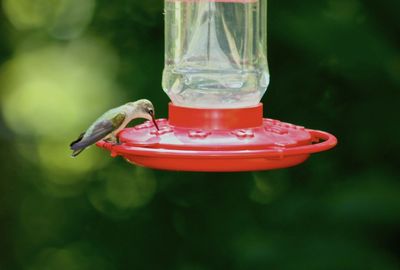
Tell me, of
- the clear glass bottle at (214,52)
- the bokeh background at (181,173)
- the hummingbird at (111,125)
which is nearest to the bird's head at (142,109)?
the hummingbird at (111,125)

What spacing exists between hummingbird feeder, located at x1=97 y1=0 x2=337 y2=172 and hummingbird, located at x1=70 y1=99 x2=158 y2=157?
31mm

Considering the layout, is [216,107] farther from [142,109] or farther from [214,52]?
[214,52]

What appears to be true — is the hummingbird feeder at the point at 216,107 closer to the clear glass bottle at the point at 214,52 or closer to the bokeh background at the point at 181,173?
the clear glass bottle at the point at 214,52

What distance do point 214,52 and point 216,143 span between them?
67cm

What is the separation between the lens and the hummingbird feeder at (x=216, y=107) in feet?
7.61

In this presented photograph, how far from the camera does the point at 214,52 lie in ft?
9.66

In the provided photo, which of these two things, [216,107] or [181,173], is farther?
[181,173]

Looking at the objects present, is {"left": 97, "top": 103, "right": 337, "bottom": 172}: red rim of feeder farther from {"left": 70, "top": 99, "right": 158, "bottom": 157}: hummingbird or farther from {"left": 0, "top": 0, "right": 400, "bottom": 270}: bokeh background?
{"left": 0, "top": 0, "right": 400, "bottom": 270}: bokeh background

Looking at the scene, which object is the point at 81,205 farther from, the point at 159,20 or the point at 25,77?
the point at 159,20

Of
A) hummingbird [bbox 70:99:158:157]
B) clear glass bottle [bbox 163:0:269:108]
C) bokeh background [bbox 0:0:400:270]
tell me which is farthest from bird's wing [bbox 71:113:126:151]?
bokeh background [bbox 0:0:400:270]

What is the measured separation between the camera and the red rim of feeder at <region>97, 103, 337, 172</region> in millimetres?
2279

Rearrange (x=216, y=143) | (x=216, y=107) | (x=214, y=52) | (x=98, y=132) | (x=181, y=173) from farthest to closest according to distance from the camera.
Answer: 1. (x=181, y=173)
2. (x=214, y=52)
3. (x=216, y=107)
4. (x=98, y=132)
5. (x=216, y=143)

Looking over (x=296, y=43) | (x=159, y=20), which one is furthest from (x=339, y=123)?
(x=159, y=20)

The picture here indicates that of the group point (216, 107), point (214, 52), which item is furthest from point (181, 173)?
point (216, 107)
